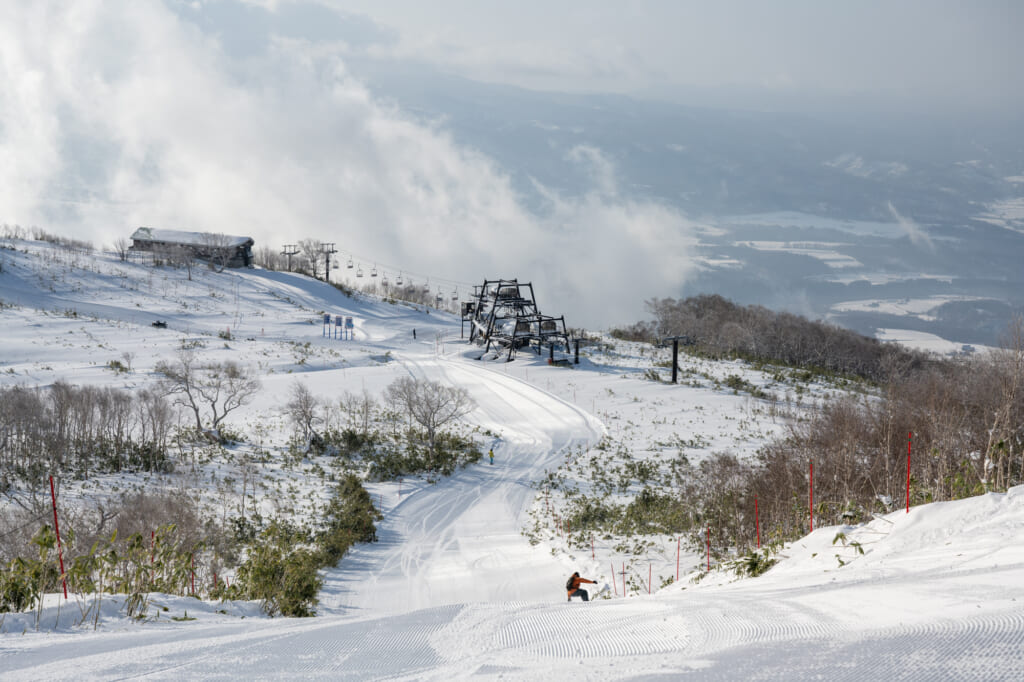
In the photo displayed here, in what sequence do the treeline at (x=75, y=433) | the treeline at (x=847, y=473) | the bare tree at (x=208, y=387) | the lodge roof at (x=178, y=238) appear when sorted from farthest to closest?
1. the lodge roof at (x=178, y=238)
2. the bare tree at (x=208, y=387)
3. the treeline at (x=75, y=433)
4. the treeline at (x=847, y=473)

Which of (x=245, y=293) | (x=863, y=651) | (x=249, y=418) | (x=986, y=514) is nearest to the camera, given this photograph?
(x=863, y=651)

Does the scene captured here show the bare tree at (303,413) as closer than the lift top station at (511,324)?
Yes

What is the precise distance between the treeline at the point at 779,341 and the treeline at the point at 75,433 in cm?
A: 4245

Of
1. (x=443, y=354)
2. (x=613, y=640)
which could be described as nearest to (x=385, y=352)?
(x=443, y=354)

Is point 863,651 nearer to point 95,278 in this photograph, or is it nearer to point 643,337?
point 643,337

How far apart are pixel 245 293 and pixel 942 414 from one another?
72478 mm

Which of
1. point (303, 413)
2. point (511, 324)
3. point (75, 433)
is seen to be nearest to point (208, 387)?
point (303, 413)

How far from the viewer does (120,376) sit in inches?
1426

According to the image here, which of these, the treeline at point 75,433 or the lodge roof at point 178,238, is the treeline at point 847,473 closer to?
the treeline at point 75,433

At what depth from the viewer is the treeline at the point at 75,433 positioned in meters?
22.8

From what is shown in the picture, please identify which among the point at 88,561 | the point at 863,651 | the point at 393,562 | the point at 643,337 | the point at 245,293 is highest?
the point at 245,293

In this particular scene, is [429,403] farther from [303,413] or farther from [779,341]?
[779,341]

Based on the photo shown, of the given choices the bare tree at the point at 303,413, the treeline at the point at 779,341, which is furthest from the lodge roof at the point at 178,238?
the bare tree at the point at 303,413

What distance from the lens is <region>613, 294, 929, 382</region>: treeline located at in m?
60.2
